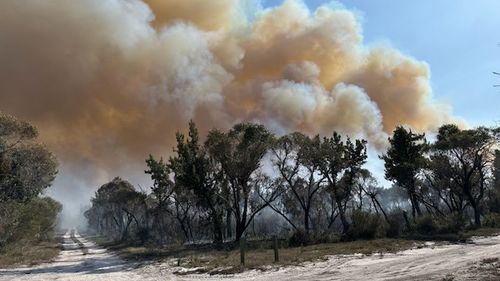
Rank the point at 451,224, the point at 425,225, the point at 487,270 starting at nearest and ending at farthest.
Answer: the point at 487,270 → the point at 451,224 → the point at 425,225

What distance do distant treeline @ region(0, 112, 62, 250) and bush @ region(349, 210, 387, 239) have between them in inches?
1403

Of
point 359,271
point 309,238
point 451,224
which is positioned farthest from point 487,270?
point 451,224

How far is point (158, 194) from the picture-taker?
7819 centimetres

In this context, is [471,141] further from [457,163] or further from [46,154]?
[46,154]

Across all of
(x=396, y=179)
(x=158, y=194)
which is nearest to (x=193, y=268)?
(x=396, y=179)

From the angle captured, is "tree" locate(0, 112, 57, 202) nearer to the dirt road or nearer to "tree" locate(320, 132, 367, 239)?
the dirt road

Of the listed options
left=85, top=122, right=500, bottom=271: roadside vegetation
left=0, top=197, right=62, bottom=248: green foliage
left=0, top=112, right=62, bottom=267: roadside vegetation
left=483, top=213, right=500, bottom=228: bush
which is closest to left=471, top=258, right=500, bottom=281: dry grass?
left=85, top=122, right=500, bottom=271: roadside vegetation

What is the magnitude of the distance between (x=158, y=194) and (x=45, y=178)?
25.4 metres

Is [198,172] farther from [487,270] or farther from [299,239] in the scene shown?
[487,270]

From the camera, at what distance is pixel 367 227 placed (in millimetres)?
44156

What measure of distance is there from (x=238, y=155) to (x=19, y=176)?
2571 cm

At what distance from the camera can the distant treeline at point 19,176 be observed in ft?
150

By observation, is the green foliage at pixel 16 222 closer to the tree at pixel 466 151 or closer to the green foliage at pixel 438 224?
the green foliage at pixel 438 224

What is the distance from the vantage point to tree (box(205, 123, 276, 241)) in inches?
2032
